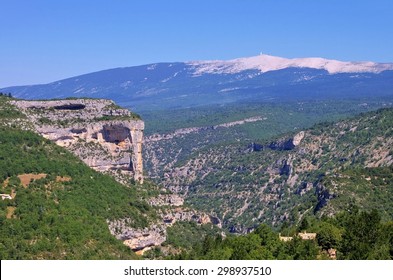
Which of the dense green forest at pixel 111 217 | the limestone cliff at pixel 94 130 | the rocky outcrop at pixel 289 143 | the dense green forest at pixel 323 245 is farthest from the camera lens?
the rocky outcrop at pixel 289 143

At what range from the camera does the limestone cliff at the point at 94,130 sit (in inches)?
3059

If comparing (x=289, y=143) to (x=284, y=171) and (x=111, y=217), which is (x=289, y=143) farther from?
(x=111, y=217)

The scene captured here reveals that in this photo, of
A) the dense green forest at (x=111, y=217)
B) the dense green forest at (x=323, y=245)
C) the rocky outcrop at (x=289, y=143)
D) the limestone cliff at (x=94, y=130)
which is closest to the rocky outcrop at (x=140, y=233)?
the dense green forest at (x=111, y=217)

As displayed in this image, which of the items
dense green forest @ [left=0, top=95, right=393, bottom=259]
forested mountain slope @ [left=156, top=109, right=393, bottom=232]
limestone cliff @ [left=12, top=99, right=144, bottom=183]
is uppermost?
limestone cliff @ [left=12, top=99, right=144, bottom=183]

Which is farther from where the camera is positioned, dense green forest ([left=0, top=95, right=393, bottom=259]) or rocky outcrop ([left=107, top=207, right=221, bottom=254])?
rocky outcrop ([left=107, top=207, right=221, bottom=254])

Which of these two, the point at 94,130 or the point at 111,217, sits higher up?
the point at 94,130

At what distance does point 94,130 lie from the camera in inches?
3150

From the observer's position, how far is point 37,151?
232ft

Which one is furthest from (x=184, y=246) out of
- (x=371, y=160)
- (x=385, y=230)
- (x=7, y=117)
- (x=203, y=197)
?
(x=203, y=197)

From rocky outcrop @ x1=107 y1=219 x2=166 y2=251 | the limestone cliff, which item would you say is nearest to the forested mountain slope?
rocky outcrop @ x1=107 y1=219 x2=166 y2=251

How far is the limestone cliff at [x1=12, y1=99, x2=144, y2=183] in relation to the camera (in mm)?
77688

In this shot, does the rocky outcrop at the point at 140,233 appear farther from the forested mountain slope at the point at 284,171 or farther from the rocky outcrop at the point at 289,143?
the rocky outcrop at the point at 289,143

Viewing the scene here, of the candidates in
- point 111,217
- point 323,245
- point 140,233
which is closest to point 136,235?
point 140,233

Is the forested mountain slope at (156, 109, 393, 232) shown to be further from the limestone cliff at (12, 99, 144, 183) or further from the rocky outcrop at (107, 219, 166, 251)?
→ the limestone cliff at (12, 99, 144, 183)
